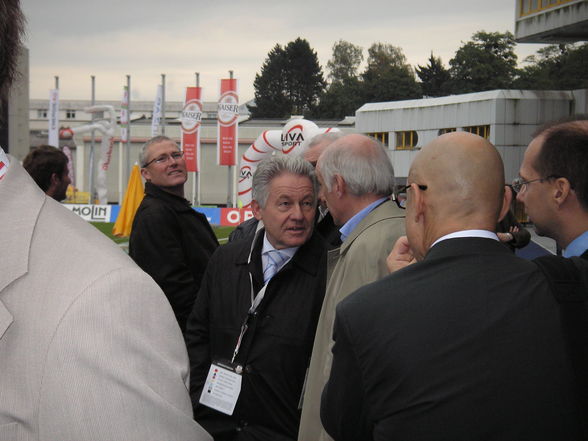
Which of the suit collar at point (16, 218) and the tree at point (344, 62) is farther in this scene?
the tree at point (344, 62)

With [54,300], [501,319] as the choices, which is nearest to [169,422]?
[54,300]

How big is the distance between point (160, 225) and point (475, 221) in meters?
3.30

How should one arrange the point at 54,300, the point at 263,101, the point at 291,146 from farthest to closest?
the point at 263,101, the point at 291,146, the point at 54,300

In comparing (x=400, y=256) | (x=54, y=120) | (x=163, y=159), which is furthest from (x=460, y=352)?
(x=54, y=120)

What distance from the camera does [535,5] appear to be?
79.4 ft

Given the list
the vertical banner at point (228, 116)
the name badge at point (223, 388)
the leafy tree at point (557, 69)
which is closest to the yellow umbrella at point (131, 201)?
the vertical banner at point (228, 116)

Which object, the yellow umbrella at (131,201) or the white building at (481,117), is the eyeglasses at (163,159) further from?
the white building at (481,117)

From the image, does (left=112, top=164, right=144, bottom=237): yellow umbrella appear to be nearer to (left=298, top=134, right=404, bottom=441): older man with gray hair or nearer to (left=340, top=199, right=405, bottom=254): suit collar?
(left=298, top=134, right=404, bottom=441): older man with gray hair

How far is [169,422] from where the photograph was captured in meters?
1.18

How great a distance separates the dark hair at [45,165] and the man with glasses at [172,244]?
0.82 m

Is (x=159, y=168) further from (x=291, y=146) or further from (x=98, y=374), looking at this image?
(x=98, y=374)

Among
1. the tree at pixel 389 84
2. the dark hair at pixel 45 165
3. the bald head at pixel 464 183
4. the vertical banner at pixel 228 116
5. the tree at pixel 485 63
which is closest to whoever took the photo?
the bald head at pixel 464 183

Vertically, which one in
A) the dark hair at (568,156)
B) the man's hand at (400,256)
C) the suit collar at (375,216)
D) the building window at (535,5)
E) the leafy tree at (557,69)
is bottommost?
the man's hand at (400,256)

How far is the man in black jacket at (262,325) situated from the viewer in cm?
374
